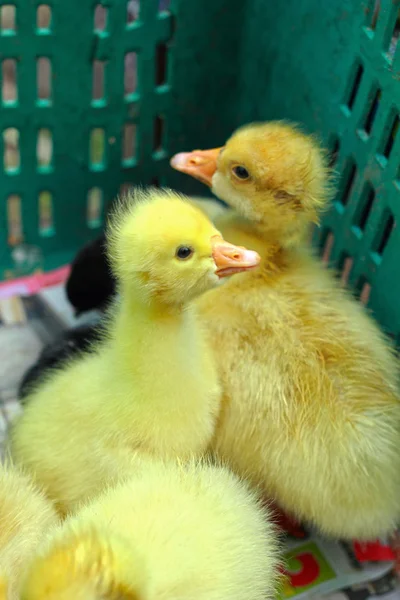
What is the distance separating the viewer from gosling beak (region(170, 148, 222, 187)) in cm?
104

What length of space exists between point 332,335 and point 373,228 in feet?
0.69

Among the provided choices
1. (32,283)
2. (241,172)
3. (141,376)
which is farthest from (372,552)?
(32,283)

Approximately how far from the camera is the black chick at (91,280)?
1.19m

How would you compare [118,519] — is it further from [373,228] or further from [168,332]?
[373,228]

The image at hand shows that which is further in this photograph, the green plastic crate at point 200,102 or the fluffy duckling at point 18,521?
the green plastic crate at point 200,102

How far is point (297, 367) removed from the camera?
90 cm

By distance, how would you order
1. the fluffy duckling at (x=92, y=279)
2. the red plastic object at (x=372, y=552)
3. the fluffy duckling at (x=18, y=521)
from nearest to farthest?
the fluffy duckling at (x=18, y=521) → the red plastic object at (x=372, y=552) → the fluffy duckling at (x=92, y=279)

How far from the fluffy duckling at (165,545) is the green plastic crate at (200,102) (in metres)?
0.41

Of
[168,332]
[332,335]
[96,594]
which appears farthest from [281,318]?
[96,594]

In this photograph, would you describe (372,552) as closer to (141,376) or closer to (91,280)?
(141,376)

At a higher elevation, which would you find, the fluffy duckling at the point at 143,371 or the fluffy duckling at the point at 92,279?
the fluffy duckling at the point at 143,371

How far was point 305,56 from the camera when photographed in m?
1.15

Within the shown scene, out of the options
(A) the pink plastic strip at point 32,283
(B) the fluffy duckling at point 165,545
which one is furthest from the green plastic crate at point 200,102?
(B) the fluffy duckling at point 165,545

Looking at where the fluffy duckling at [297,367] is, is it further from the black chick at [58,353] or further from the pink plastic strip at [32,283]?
the pink plastic strip at [32,283]
